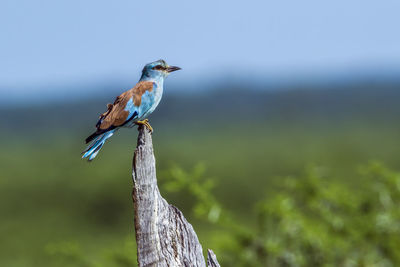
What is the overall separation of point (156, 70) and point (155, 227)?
6.51ft

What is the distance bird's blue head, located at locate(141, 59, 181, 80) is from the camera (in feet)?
22.4

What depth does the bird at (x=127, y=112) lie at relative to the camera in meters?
6.12

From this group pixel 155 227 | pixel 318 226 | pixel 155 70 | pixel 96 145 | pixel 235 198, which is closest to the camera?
pixel 155 227

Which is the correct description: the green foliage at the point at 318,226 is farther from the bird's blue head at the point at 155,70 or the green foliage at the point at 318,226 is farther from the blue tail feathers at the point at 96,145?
the blue tail feathers at the point at 96,145

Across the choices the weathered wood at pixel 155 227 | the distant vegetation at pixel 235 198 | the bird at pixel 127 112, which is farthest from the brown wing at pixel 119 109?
the distant vegetation at pixel 235 198

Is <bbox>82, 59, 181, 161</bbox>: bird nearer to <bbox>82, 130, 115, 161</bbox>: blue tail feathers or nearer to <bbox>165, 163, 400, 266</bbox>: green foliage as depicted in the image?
<bbox>82, 130, 115, 161</bbox>: blue tail feathers

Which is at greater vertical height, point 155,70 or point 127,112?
point 155,70

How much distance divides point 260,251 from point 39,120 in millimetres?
111784

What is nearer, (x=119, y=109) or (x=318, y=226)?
(x=119, y=109)

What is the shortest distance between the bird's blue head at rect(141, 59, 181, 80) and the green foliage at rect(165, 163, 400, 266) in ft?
10.2

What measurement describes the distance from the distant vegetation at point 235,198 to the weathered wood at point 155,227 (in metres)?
3.95

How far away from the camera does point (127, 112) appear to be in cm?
621

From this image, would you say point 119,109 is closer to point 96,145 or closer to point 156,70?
point 96,145

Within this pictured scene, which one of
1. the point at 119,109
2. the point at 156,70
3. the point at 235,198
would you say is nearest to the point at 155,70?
the point at 156,70
